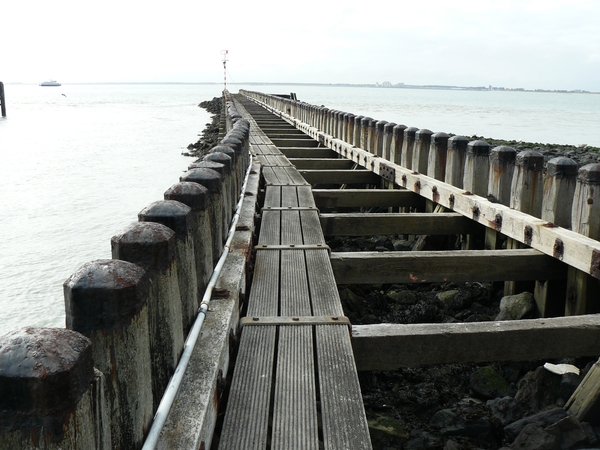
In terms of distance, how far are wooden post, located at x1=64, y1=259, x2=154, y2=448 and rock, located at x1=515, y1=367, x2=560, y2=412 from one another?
8.74 feet

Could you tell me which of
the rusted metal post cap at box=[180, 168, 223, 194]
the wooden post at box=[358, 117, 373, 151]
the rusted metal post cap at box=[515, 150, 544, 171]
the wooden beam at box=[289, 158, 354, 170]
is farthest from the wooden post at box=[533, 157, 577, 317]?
the wooden beam at box=[289, 158, 354, 170]

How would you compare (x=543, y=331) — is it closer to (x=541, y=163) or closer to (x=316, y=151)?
(x=541, y=163)

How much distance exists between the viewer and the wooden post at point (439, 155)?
274 inches

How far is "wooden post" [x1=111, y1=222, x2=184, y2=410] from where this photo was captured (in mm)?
2049

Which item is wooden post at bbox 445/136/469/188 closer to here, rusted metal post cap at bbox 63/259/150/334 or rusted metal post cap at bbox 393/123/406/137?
rusted metal post cap at bbox 393/123/406/137

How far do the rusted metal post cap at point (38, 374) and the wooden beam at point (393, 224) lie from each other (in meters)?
4.61

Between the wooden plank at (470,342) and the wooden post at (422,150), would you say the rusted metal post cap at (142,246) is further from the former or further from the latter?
the wooden post at (422,150)

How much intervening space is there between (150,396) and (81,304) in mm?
496

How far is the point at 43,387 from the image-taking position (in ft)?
4.06

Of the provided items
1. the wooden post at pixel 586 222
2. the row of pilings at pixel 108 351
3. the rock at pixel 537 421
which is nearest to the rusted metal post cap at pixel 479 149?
the wooden post at pixel 586 222

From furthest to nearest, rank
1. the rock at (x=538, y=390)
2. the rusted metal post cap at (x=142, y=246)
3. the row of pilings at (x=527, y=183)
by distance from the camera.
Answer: the row of pilings at (x=527, y=183), the rock at (x=538, y=390), the rusted metal post cap at (x=142, y=246)

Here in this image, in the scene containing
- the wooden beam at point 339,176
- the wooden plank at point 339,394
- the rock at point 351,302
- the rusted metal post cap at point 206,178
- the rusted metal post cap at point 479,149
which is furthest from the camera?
the wooden beam at point 339,176

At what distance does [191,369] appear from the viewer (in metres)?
2.41

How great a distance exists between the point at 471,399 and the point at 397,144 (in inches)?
202
